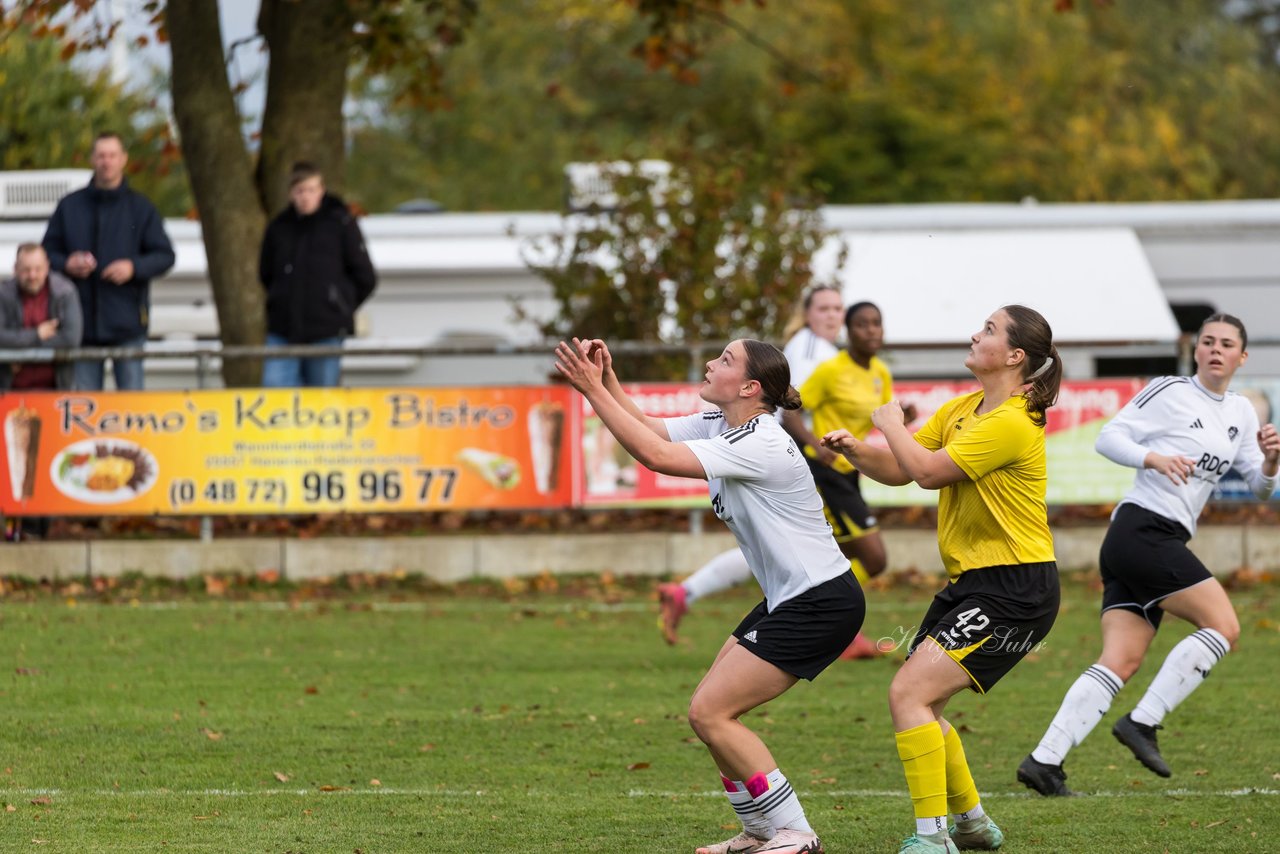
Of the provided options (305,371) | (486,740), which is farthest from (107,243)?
(486,740)

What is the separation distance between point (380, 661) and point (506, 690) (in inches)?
47.9

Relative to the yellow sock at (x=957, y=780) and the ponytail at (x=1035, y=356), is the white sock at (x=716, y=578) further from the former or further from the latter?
the ponytail at (x=1035, y=356)

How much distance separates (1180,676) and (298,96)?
36.0 feet

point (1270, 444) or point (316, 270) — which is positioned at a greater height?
point (316, 270)

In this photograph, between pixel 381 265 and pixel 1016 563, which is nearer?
pixel 1016 563

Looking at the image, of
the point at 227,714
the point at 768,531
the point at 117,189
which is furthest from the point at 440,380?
the point at 768,531

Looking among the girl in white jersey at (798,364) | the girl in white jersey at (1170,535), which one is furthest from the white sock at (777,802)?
the girl in white jersey at (798,364)

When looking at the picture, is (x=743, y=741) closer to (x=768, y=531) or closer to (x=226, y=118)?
(x=768, y=531)

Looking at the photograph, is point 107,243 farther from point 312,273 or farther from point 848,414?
point 848,414

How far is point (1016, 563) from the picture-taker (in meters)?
6.32

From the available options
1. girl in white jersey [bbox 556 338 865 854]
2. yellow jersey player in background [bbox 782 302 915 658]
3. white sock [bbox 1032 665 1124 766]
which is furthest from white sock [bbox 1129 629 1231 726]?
yellow jersey player in background [bbox 782 302 915 658]

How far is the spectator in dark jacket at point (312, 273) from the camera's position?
14.4 metres

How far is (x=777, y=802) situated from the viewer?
6102mm

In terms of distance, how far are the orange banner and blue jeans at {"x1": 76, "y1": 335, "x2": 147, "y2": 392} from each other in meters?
0.23
